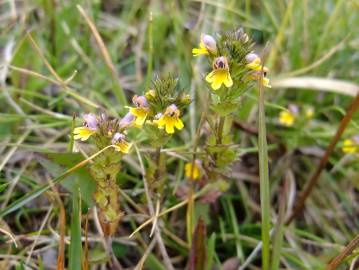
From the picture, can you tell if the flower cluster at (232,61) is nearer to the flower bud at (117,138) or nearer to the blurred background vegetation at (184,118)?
the blurred background vegetation at (184,118)

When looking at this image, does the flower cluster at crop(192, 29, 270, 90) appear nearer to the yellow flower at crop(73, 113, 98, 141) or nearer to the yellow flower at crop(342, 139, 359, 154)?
the yellow flower at crop(73, 113, 98, 141)

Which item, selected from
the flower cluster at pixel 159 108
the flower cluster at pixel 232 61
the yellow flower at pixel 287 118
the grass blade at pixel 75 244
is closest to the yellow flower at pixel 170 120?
the flower cluster at pixel 159 108

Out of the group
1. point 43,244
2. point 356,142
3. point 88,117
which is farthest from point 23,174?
point 356,142

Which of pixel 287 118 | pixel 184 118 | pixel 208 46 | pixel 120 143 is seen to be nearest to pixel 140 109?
pixel 120 143

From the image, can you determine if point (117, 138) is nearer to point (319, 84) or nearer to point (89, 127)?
point (89, 127)

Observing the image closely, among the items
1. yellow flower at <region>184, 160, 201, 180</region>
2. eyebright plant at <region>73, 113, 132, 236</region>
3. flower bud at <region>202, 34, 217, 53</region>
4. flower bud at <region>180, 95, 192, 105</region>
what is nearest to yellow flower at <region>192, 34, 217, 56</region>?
flower bud at <region>202, 34, 217, 53</region>
